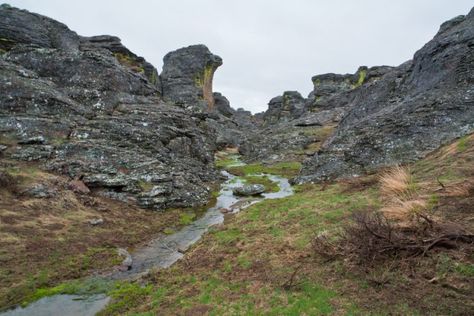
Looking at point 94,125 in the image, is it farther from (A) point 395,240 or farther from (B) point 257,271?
(A) point 395,240

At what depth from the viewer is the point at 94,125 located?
42781mm

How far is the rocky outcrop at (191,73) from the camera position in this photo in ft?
338

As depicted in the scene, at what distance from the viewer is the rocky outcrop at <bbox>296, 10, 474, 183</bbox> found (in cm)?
3703

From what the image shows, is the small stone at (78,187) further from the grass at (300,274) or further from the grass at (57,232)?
the grass at (300,274)

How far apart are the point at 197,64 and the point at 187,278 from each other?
3848 inches

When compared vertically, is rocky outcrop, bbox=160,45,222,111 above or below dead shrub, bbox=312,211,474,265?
above

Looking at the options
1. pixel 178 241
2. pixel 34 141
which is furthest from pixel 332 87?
pixel 178 241

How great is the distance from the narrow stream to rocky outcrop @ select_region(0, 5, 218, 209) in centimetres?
405

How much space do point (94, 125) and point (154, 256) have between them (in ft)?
87.5

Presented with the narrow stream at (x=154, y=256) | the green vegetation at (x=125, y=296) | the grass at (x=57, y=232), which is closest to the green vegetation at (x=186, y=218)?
the grass at (x=57, y=232)

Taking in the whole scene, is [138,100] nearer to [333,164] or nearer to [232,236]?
[333,164]

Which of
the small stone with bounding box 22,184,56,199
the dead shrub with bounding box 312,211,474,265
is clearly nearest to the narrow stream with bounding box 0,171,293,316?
the small stone with bounding box 22,184,56,199

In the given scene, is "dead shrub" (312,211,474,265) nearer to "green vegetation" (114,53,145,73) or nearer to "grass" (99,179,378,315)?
"grass" (99,179,378,315)

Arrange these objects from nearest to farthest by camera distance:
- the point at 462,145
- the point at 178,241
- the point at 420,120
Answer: the point at 178,241, the point at 462,145, the point at 420,120
